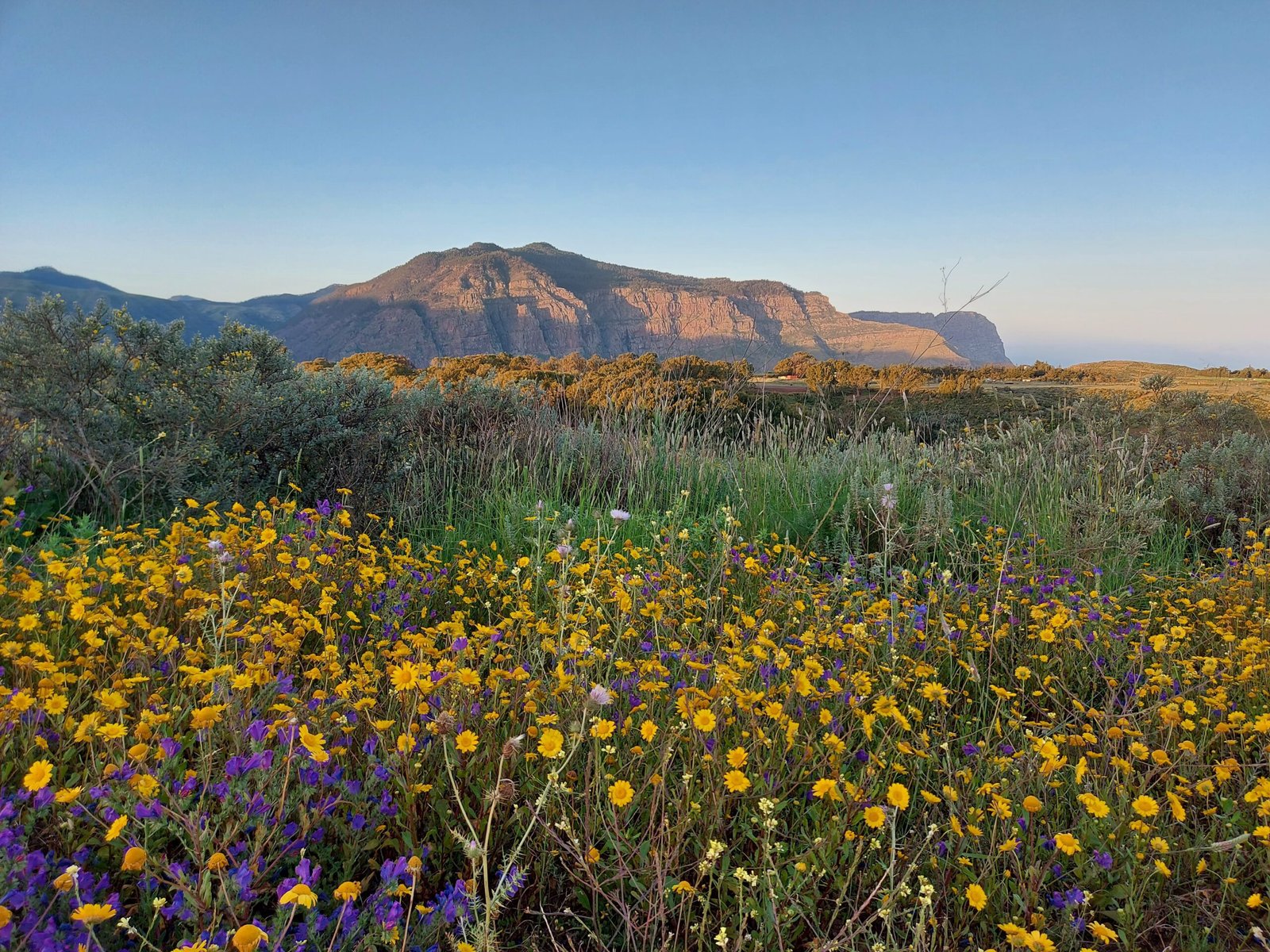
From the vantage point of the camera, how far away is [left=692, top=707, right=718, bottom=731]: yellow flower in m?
1.60

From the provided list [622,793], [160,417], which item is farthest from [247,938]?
[160,417]

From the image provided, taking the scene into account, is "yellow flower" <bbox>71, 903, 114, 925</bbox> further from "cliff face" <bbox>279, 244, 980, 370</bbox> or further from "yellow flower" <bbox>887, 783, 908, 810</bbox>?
"cliff face" <bbox>279, 244, 980, 370</bbox>

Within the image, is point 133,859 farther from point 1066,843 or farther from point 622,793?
point 1066,843

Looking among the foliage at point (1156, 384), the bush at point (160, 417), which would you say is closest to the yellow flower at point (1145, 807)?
the bush at point (160, 417)

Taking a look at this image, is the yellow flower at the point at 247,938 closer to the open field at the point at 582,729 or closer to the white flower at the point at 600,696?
the open field at the point at 582,729

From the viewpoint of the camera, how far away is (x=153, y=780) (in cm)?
127

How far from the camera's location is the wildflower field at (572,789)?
130 centimetres

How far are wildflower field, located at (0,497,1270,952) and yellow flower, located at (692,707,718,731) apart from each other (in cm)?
1

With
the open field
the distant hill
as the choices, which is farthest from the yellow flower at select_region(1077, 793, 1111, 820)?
the distant hill

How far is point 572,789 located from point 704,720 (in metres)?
0.45

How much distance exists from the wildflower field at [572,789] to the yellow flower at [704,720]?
0.04 ft

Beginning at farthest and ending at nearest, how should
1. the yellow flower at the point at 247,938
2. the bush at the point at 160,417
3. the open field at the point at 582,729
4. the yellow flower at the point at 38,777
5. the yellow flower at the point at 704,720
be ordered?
1. the bush at the point at 160,417
2. the yellow flower at the point at 704,720
3. the open field at the point at 582,729
4. the yellow flower at the point at 38,777
5. the yellow flower at the point at 247,938

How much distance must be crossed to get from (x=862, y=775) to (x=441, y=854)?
996mm

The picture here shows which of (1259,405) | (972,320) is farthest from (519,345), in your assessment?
(1259,405)
